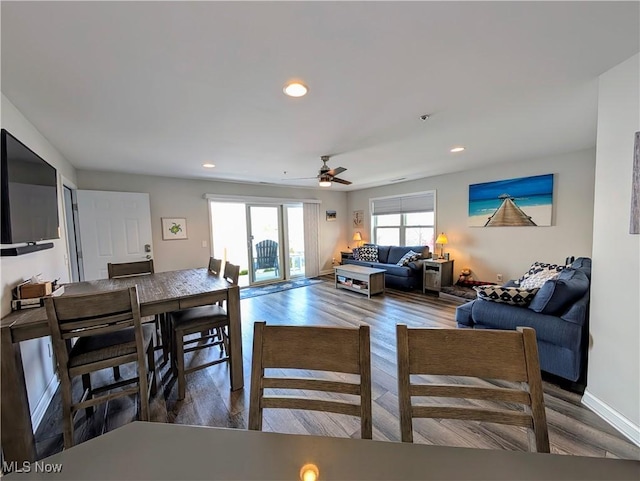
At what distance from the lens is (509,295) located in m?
2.34

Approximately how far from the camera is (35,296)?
173 cm

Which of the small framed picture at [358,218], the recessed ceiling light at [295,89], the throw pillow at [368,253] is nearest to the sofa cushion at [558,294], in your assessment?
the recessed ceiling light at [295,89]

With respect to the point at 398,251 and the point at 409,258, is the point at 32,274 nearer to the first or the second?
the point at 409,258

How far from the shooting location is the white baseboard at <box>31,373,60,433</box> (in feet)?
5.82

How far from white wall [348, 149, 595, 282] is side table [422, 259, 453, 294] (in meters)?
0.27

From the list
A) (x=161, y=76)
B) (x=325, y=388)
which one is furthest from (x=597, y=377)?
(x=161, y=76)

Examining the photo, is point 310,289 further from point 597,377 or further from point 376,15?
point 376,15

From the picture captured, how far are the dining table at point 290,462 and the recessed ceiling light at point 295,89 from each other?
6.29 ft

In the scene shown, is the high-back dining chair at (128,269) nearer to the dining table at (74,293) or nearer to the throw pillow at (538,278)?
the dining table at (74,293)

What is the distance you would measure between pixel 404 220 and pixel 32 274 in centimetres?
596

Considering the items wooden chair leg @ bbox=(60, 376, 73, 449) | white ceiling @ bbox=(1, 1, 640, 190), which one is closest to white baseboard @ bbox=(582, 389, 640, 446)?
white ceiling @ bbox=(1, 1, 640, 190)

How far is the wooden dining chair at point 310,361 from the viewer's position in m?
0.91

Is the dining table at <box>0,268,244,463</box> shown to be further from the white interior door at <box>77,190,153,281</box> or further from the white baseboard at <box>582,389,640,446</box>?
the white baseboard at <box>582,389,640,446</box>

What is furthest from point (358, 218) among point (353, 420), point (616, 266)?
point (353, 420)
